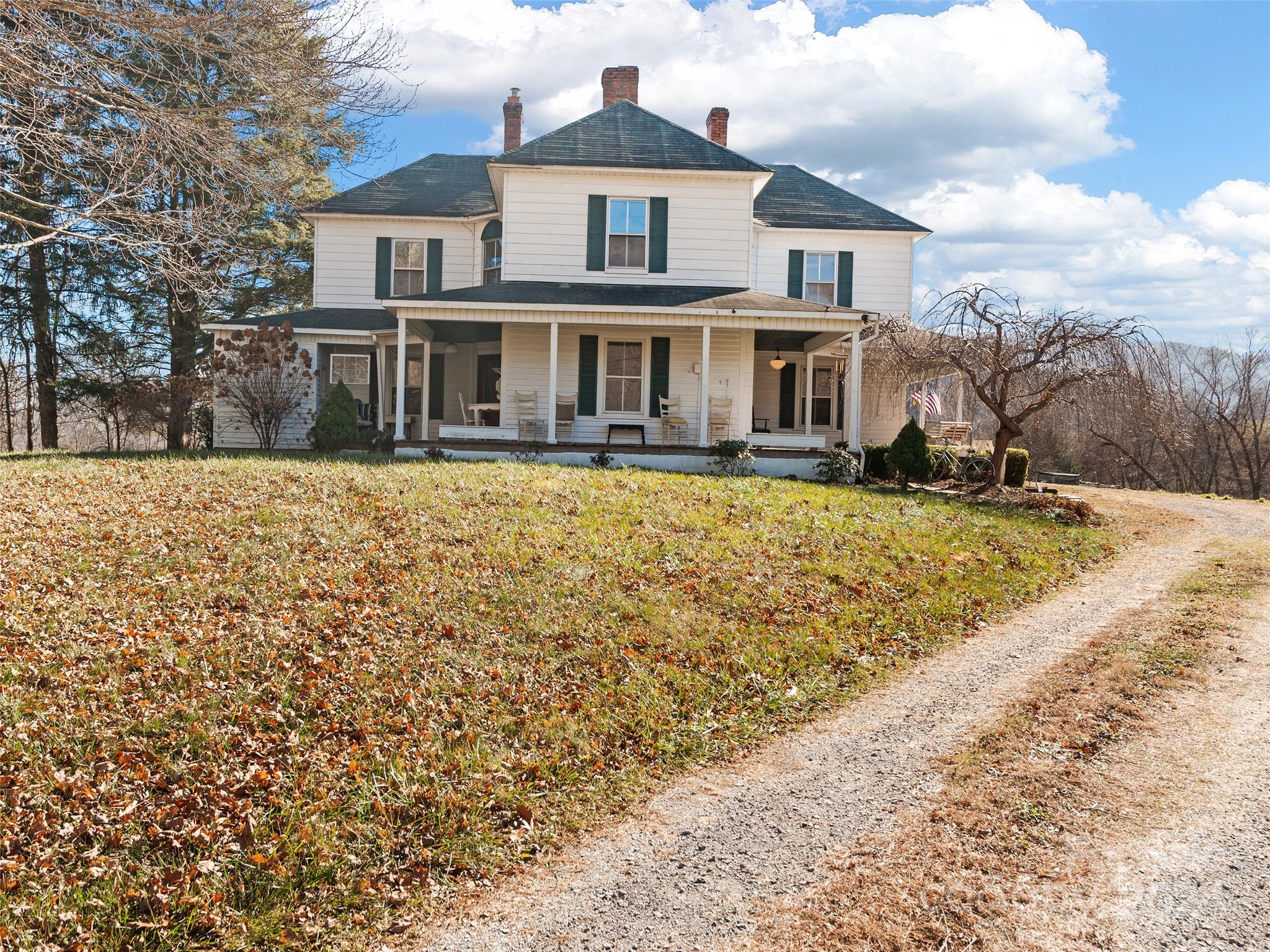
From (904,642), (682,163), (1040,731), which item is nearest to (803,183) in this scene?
(682,163)

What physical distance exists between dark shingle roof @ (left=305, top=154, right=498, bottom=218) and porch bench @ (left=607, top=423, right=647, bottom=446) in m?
7.13

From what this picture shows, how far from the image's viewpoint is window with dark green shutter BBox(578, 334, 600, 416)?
18.0 m

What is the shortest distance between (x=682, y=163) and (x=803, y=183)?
7129mm

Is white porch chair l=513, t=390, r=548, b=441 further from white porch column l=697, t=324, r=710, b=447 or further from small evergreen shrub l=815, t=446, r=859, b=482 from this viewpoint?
small evergreen shrub l=815, t=446, r=859, b=482

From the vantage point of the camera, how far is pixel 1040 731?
17.8ft

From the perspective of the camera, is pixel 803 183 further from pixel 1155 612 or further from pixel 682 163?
pixel 1155 612

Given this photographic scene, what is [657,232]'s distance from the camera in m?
18.4

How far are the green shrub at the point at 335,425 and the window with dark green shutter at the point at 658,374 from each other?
6.12 m

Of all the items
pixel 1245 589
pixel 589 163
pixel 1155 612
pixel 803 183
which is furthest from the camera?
pixel 803 183

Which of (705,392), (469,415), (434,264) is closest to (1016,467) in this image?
(705,392)

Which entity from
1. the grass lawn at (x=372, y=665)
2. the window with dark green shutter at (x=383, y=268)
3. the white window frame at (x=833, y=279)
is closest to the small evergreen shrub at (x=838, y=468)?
the grass lawn at (x=372, y=665)

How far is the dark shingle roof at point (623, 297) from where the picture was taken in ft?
53.7

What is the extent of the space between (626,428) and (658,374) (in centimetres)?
141

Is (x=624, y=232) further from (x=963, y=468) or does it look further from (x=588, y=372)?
(x=963, y=468)
